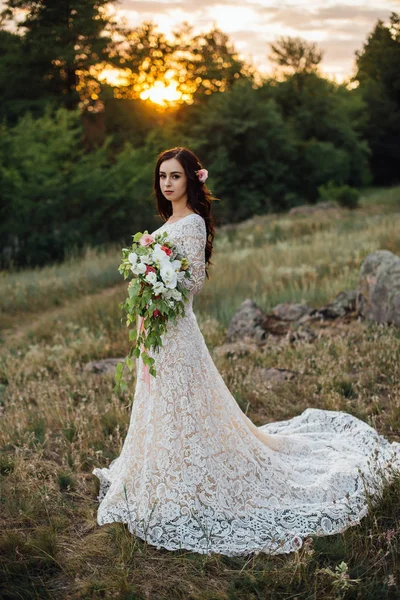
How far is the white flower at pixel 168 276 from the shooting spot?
11.8 feet

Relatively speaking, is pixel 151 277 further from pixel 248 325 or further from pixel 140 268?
pixel 248 325

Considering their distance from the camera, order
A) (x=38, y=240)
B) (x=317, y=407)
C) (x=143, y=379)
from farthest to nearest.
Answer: (x=38, y=240), (x=317, y=407), (x=143, y=379)

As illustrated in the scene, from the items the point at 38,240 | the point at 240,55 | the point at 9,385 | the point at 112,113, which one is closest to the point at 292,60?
the point at 240,55

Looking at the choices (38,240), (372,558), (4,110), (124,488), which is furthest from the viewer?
(4,110)

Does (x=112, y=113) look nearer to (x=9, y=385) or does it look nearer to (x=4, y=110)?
(x=4, y=110)

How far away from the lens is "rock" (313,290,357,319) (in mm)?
8297

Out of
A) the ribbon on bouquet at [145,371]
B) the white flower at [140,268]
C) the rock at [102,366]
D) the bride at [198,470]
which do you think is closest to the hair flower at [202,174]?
the bride at [198,470]

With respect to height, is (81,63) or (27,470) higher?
(81,63)

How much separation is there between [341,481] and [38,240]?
1659cm

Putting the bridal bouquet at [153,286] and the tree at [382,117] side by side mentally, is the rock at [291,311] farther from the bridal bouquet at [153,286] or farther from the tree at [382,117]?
the tree at [382,117]

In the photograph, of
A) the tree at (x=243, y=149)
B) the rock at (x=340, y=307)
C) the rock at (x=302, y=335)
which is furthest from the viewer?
the tree at (x=243, y=149)

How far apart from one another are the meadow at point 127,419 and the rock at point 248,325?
25cm

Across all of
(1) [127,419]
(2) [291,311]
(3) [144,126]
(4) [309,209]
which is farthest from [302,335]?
(3) [144,126]

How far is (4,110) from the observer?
26188 mm
